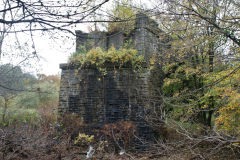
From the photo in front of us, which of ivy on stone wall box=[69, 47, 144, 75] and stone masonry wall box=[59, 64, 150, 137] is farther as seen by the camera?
ivy on stone wall box=[69, 47, 144, 75]

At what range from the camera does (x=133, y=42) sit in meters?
8.89

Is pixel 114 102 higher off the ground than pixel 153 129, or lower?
higher

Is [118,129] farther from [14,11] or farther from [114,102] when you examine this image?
[14,11]

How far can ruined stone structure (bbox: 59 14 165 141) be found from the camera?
8.01 m

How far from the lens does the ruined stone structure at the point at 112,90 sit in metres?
8.01

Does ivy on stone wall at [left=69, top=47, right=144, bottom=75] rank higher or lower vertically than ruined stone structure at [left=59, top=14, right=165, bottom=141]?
higher

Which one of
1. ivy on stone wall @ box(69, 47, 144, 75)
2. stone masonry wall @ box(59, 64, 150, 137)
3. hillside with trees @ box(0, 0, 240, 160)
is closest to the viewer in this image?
hillside with trees @ box(0, 0, 240, 160)

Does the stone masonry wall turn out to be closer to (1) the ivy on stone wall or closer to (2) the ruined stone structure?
(2) the ruined stone structure

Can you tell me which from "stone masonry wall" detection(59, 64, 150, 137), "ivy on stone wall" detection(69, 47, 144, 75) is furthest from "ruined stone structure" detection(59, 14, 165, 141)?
"ivy on stone wall" detection(69, 47, 144, 75)

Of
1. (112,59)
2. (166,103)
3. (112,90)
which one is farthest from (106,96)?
(166,103)

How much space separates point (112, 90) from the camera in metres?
8.22

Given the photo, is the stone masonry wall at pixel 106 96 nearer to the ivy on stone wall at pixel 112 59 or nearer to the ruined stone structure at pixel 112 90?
the ruined stone structure at pixel 112 90

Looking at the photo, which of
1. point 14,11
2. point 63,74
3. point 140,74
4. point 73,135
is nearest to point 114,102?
point 140,74

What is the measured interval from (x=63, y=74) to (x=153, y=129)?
14.9 ft
